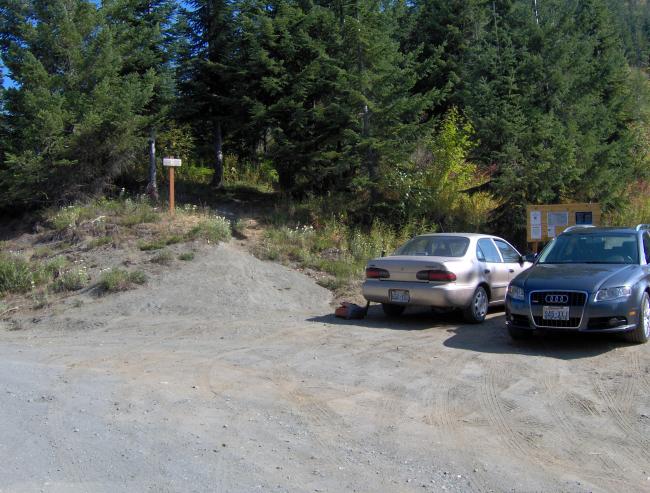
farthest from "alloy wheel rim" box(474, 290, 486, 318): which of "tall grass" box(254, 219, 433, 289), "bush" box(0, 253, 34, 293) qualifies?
"bush" box(0, 253, 34, 293)

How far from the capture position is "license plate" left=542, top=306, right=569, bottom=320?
9008 mm

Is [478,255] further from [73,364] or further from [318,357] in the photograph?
[73,364]

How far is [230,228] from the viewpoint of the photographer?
57.5 ft

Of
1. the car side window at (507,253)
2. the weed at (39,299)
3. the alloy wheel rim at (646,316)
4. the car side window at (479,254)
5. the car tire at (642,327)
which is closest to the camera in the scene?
the car tire at (642,327)

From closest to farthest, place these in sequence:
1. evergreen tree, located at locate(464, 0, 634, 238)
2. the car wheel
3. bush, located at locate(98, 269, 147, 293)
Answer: the car wheel → bush, located at locate(98, 269, 147, 293) → evergreen tree, located at locate(464, 0, 634, 238)

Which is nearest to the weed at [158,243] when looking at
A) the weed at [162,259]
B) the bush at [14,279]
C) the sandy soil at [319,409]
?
the weed at [162,259]

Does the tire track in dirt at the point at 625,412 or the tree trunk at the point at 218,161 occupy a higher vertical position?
the tree trunk at the point at 218,161

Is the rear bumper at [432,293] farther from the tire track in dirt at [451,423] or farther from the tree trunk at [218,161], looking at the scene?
the tree trunk at [218,161]

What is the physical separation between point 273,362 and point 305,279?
6.33 metres

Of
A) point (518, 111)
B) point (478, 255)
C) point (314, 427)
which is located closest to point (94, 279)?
point (478, 255)

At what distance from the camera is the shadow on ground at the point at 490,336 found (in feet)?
30.5

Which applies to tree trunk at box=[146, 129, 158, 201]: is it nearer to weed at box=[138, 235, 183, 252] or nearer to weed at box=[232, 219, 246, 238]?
weed at box=[232, 219, 246, 238]

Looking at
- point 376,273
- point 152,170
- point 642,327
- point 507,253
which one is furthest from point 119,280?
point 642,327

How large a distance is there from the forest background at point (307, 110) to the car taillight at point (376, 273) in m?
6.82
